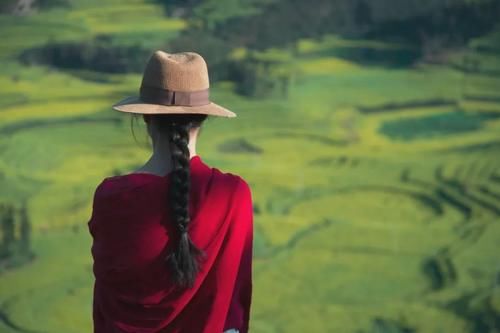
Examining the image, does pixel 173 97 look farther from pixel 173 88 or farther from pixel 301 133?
pixel 301 133

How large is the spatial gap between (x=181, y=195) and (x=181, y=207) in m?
0.02

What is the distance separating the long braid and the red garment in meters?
0.02

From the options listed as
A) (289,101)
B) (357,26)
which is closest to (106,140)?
(289,101)

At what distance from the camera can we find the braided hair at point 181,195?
2.00 metres

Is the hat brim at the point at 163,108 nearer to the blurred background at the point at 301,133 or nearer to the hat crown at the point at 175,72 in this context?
the hat crown at the point at 175,72

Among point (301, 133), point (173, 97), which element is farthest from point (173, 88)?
point (301, 133)

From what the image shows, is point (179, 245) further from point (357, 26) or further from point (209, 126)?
point (357, 26)

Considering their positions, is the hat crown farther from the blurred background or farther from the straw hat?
the blurred background

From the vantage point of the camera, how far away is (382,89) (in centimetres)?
518

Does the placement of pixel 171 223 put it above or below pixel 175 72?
below

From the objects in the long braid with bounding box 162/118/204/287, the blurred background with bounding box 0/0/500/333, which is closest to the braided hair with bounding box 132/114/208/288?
the long braid with bounding box 162/118/204/287

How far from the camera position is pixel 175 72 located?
205 centimetres

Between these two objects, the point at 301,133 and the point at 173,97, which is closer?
the point at 173,97

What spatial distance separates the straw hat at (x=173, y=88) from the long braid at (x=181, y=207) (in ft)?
0.14
